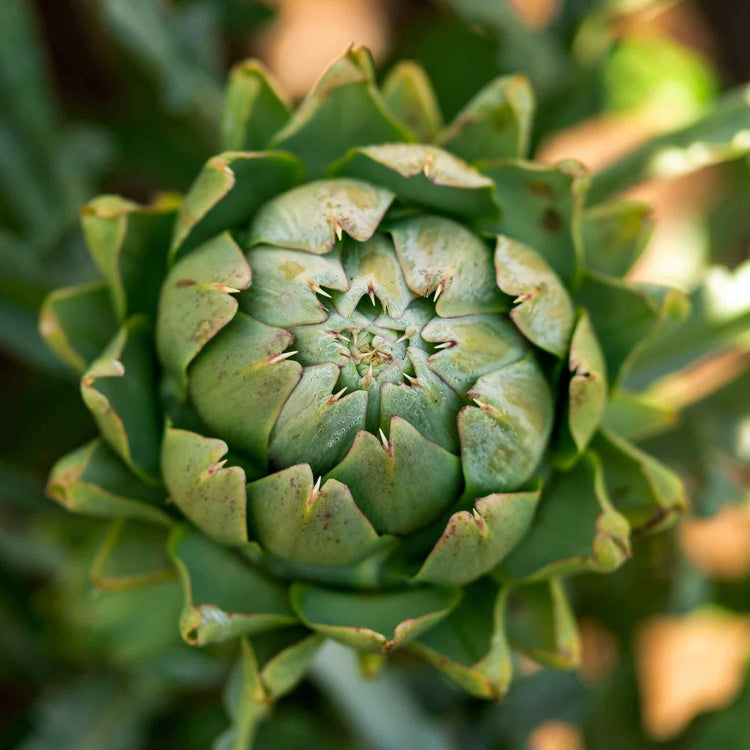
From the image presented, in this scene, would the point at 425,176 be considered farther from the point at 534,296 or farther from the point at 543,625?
the point at 543,625

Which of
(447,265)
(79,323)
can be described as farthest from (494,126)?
(79,323)

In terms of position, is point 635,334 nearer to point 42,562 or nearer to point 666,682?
point 42,562

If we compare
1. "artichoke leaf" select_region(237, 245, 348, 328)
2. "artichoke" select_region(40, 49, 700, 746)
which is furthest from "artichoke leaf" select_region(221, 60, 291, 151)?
→ "artichoke leaf" select_region(237, 245, 348, 328)

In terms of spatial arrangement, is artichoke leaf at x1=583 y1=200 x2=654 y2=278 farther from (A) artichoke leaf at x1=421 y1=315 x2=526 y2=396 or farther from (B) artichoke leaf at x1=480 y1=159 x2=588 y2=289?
(A) artichoke leaf at x1=421 y1=315 x2=526 y2=396

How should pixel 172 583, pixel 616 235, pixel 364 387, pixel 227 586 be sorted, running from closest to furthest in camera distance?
pixel 364 387
pixel 227 586
pixel 616 235
pixel 172 583

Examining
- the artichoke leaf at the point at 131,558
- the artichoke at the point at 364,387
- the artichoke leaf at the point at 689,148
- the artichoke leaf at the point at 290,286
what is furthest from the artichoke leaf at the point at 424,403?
the artichoke leaf at the point at 689,148

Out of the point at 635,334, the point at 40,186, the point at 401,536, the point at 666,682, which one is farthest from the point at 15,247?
the point at 666,682
